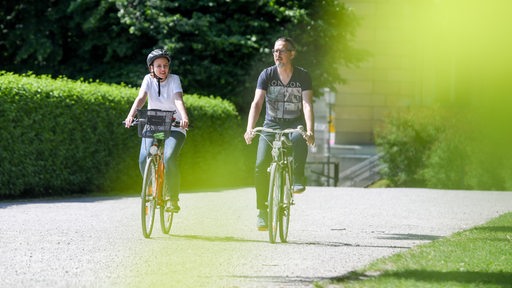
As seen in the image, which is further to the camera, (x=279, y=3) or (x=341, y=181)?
(x=341, y=181)

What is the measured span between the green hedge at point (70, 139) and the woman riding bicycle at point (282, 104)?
18.8 ft

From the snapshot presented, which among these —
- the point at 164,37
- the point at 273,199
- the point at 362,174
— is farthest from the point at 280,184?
the point at 362,174

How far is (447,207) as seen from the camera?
13602 mm

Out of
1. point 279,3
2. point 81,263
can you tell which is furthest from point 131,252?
point 279,3

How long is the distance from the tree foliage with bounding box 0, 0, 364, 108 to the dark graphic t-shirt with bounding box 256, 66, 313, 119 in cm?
1590

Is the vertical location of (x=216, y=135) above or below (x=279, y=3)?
below

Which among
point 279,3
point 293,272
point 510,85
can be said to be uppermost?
point 279,3

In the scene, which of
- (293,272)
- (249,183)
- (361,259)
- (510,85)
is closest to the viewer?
(510,85)

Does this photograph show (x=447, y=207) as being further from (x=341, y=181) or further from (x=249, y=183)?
(x=341, y=181)

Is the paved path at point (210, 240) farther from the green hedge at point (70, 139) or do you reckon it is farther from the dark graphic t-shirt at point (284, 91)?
the dark graphic t-shirt at point (284, 91)

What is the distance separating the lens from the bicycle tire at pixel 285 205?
8234mm

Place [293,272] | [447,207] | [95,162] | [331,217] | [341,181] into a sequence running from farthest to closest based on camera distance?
[341,181] → [95,162] → [447,207] → [331,217] → [293,272]

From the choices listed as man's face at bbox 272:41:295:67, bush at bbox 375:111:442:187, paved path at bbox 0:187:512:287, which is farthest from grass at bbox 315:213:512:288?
bush at bbox 375:111:442:187

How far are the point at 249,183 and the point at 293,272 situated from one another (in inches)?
634
